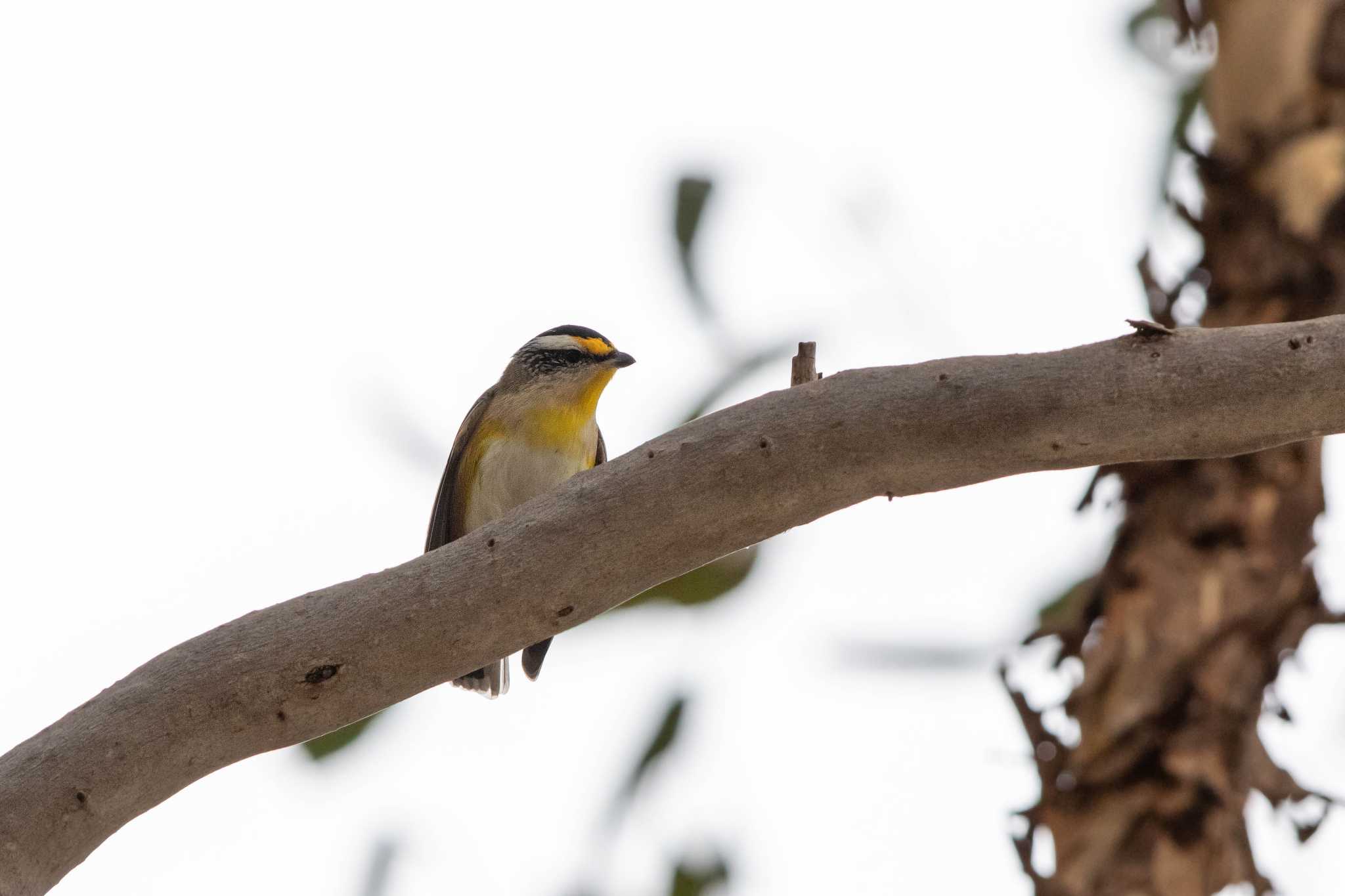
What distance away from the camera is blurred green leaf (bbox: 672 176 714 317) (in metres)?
4.28

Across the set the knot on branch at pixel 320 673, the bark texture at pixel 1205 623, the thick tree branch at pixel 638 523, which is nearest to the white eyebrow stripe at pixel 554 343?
the bark texture at pixel 1205 623

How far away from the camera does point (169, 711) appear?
2.45 meters

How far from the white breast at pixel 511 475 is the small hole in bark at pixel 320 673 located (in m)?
2.29

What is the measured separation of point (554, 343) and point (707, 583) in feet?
4.33

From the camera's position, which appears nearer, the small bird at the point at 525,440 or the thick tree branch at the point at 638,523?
the thick tree branch at the point at 638,523

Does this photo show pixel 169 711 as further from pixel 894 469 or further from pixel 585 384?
pixel 585 384

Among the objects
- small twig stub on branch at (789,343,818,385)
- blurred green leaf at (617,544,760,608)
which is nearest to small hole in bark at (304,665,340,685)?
small twig stub on branch at (789,343,818,385)

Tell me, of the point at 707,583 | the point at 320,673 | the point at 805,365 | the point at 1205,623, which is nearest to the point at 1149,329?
the point at 805,365

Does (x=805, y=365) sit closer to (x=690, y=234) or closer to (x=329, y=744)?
(x=690, y=234)

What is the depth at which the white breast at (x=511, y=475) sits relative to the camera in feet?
15.9

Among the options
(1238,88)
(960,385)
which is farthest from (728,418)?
(1238,88)

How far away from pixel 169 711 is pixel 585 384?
2.72 metres

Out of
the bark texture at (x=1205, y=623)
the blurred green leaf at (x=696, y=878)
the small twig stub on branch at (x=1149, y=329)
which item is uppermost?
the small twig stub on branch at (x=1149, y=329)

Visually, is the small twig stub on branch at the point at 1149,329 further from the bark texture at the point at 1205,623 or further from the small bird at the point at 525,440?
the small bird at the point at 525,440
